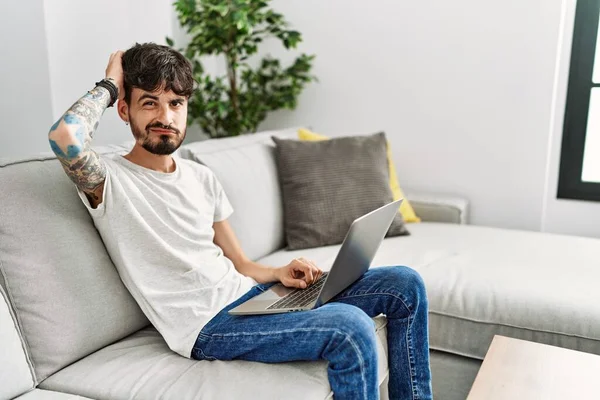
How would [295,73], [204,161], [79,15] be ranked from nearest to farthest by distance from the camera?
[204,161]
[79,15]
[295,73]

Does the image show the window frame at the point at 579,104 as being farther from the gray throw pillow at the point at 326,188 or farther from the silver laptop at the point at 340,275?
the silver laptop at the point at 340,275

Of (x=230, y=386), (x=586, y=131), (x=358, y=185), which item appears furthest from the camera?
(x=586, y=131)

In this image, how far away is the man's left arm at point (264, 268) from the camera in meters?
1.51

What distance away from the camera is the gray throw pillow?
2.19 m

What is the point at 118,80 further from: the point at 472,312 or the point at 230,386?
the point at 472,312

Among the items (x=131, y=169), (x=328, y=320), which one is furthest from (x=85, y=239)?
(x=328, y=320)

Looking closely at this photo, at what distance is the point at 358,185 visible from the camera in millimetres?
2264

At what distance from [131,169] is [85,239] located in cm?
20

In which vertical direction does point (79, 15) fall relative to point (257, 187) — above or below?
above

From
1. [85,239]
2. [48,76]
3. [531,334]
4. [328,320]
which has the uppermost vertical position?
[48,76]

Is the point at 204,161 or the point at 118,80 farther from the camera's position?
the point at 204,161

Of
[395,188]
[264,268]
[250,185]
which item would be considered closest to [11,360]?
[264,268]

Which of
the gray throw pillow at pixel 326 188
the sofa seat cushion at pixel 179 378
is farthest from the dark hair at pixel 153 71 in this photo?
the gray throw pillow at pixel 326 188

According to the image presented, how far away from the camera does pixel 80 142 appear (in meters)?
1.20
